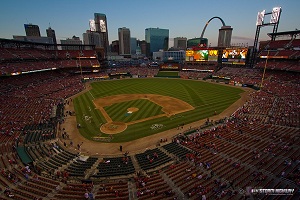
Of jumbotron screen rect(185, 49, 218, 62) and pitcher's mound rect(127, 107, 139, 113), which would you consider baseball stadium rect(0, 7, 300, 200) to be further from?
jumbotron screen rect(185, 49, 218, 62)

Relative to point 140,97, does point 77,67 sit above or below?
above

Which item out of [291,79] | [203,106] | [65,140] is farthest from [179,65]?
[65,140]

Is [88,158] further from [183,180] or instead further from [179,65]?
[179,65]

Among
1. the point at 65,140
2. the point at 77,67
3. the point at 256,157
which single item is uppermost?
the point at 77,67

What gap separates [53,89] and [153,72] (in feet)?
210

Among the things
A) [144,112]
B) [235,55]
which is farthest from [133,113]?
[235,55]

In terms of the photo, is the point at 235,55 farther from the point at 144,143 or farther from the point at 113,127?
the point at 144,143

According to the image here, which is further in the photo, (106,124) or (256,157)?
(106,124)

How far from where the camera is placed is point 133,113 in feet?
138

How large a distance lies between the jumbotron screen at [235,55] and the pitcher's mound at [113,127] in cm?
7857

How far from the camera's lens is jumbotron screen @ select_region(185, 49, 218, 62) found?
97.9 metres

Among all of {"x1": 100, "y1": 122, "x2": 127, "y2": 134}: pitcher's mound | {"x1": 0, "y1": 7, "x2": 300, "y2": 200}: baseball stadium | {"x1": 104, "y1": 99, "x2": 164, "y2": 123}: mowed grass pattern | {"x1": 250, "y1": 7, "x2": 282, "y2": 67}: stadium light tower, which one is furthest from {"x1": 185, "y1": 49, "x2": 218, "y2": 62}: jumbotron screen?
{"x1": 100, "y1": 122, "x2": 127, "y2": 134}: pitcher's mound

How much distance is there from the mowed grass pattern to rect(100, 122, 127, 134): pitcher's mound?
1.99 metres

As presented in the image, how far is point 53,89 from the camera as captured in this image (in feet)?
206
